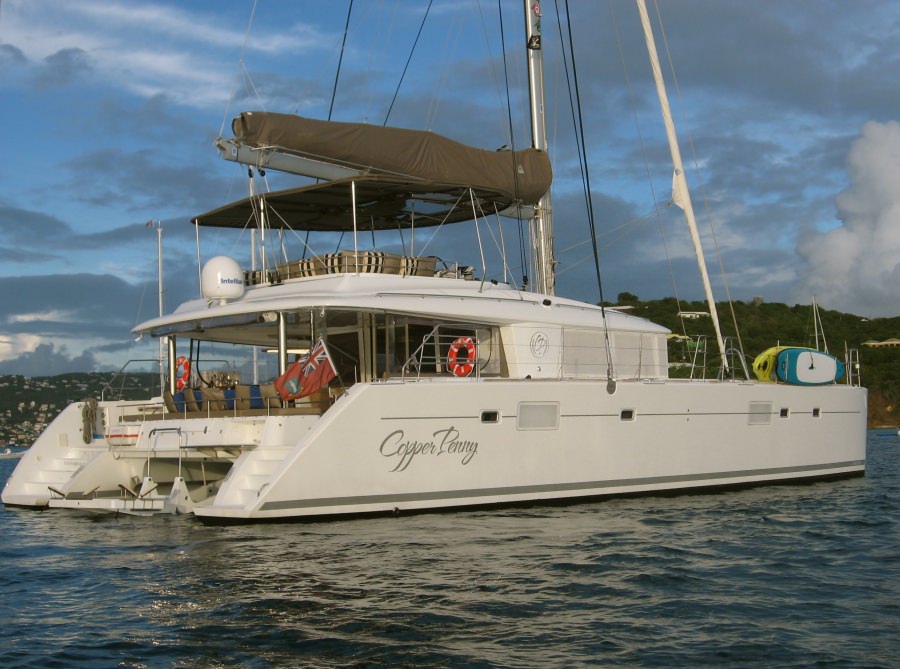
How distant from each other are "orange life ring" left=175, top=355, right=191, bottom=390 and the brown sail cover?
3.89 m

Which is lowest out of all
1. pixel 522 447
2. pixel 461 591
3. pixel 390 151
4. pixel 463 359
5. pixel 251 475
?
pixel 461 591

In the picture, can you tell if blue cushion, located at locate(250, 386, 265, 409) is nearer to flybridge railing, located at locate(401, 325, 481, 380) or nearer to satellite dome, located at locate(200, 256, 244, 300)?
satellite dome, located at locate(200, 256, 244, 300)

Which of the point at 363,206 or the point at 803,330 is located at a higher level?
the point at 363,206

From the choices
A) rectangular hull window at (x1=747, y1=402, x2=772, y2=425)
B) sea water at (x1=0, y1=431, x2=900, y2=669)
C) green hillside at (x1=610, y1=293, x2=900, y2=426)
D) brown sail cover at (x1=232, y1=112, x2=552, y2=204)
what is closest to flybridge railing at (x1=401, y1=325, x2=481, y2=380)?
sea water at (x1=0, y1=431, x2=900, y2=669)

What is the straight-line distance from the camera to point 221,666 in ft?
19.3

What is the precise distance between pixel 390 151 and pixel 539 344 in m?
3.35

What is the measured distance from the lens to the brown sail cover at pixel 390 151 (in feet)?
42.1

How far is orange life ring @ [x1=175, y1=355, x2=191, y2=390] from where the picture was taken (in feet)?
48.6

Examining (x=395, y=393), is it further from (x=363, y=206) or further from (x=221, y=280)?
(x=363, y=206)

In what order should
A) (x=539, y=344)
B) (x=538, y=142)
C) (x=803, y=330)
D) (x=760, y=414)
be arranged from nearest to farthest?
(x=539, y=344)
(x=760, y=414)
(x=538, y=142)
(x=803, y=330)

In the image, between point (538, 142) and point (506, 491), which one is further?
point (538, 142)

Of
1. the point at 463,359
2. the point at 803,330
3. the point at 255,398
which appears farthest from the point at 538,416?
the point at 803,330

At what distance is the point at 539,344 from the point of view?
13.3 meters

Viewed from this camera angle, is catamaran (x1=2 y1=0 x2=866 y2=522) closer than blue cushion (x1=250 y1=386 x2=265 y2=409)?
Yes
